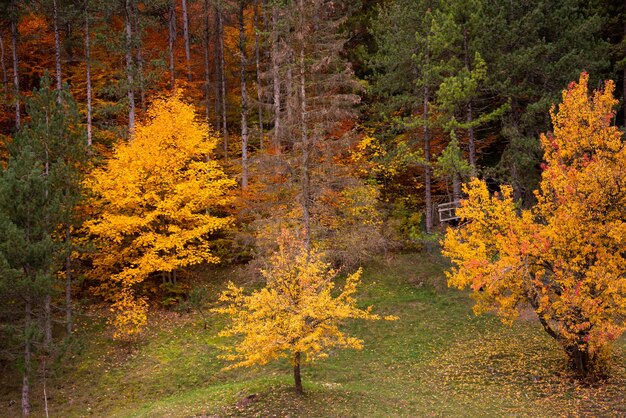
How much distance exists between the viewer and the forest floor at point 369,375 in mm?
14586

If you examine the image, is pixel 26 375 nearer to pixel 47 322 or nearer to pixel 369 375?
pixel 47 322

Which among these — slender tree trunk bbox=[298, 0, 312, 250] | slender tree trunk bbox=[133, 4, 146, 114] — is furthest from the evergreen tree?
slender tree trunk bbox=[298, 0, 312, 250]

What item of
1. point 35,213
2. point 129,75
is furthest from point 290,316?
point 129,75

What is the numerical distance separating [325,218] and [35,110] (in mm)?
13015

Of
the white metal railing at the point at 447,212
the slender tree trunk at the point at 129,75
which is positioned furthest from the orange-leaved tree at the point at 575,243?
the slender tree trunk at the point at 129,75

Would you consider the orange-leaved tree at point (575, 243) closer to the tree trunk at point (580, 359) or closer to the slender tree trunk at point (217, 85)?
the tree trunk at point (580, 359)

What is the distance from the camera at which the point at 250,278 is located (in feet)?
83.7

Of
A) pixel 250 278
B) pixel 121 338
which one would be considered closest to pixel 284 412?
pixel 121 338

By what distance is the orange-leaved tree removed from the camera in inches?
564

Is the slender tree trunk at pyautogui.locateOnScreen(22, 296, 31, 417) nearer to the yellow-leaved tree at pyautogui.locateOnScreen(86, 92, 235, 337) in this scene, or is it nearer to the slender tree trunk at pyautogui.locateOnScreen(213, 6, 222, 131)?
the yellow-leaved tree at pyautogui.locateOnScreen(86, 92, 235, 337)

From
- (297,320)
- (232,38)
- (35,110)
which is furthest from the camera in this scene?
(232,38)

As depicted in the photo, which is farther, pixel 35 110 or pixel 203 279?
pixel 203 279

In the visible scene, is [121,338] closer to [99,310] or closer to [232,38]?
[99,310]

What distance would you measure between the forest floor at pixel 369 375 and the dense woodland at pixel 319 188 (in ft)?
3.02
